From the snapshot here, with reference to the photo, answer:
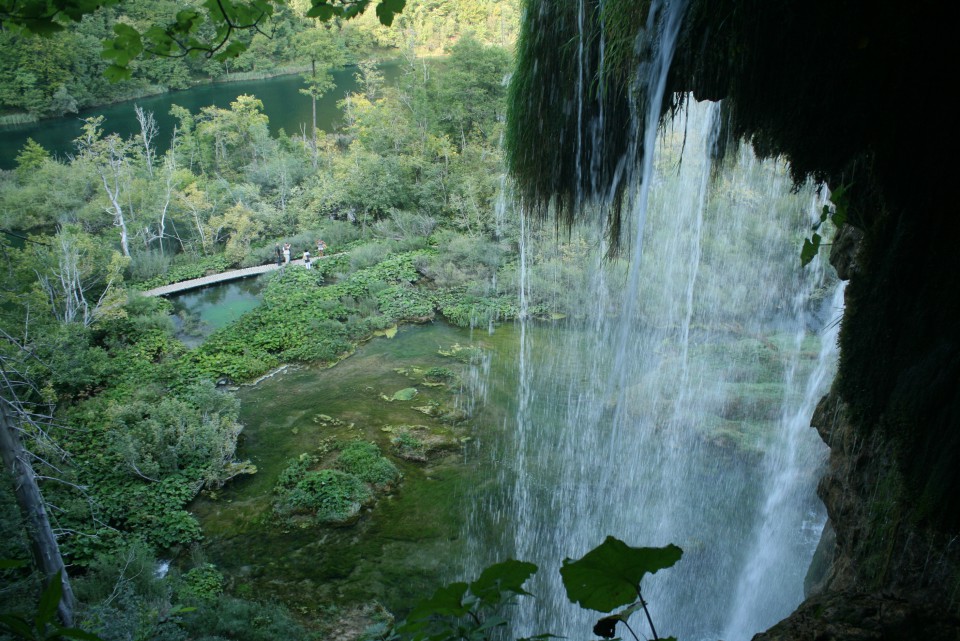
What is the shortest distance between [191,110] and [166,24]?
3380cm

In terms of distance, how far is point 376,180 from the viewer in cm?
1872

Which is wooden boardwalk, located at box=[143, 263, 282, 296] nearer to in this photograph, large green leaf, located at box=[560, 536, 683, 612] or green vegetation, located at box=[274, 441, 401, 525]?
green vegetation, located at box=[274, 441, 401, 525]

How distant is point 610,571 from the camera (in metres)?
0.93

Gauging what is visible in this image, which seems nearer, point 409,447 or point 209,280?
point 409,447

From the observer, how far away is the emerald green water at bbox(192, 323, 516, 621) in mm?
5934

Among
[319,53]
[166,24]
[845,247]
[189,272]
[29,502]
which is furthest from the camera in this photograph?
[319,53]

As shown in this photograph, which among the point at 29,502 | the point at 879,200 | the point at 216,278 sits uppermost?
the point at 879,200

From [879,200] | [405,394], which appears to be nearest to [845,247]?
[879,200]

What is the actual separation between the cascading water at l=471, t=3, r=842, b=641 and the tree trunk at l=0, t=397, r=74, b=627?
377cm

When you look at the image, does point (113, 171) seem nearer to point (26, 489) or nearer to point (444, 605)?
point (26, 489)

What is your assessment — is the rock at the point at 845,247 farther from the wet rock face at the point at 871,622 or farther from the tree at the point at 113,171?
the tree at the point at 113,171

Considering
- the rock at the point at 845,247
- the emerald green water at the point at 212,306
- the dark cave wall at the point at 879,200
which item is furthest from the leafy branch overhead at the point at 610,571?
the emerald green water at the point at 212,306

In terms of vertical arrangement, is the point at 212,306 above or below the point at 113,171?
below

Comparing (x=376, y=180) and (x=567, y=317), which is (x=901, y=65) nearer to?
(x=567, y=317)
